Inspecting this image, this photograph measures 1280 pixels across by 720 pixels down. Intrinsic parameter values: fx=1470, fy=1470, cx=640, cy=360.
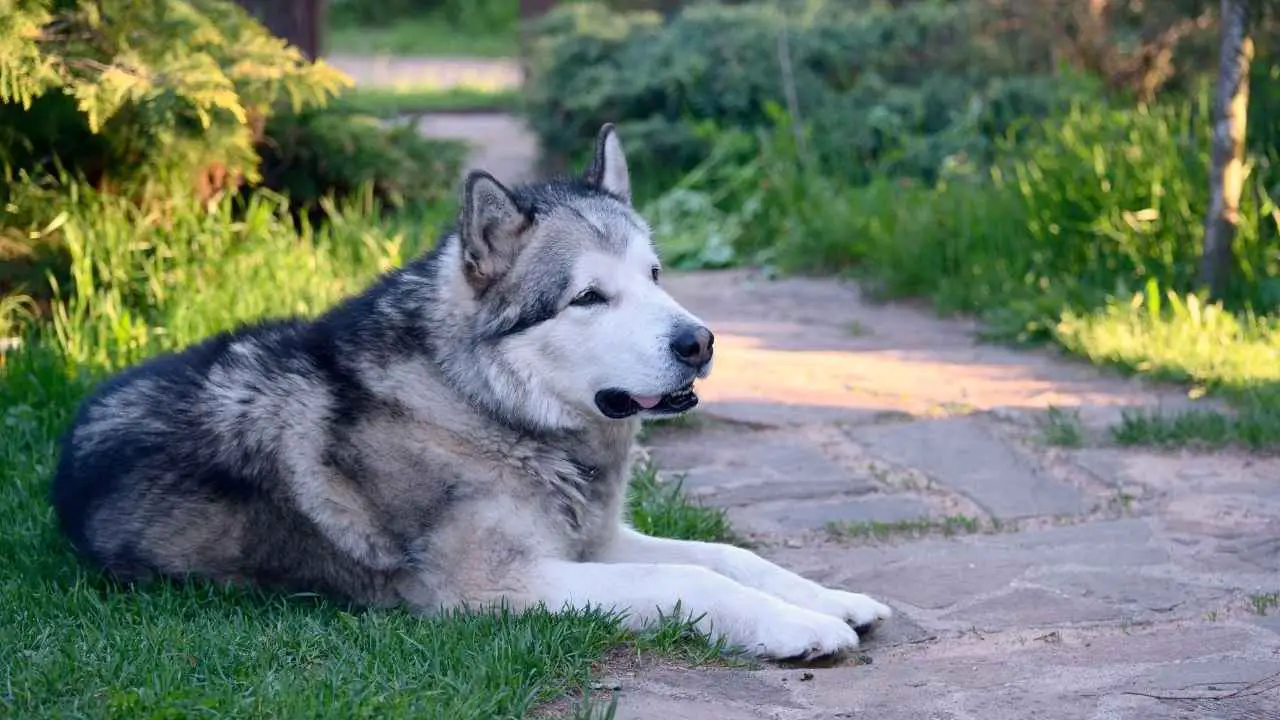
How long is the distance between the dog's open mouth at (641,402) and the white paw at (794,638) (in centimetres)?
65

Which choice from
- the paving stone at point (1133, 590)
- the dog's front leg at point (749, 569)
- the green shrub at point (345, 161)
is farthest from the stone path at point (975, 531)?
the green shrub at point (345, 161)

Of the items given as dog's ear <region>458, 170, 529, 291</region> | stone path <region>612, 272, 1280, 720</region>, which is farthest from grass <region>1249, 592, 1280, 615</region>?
dog's ear <region>458, 170, 529, 291</region>

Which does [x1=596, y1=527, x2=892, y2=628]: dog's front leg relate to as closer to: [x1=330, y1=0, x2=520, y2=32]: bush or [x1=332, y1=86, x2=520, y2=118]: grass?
[x1=332, y1=86, x2=520, y2=118]: grass

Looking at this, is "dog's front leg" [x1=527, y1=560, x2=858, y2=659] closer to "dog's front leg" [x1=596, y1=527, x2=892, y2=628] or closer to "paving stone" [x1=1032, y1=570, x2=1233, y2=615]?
"dog's front leg" [x1=596, y1=527, x2=892, y2=628]

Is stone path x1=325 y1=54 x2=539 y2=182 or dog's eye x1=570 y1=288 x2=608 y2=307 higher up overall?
dog's eye x1=570 y1=288 x2=608 y2=307

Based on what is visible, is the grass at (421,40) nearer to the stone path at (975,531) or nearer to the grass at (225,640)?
the stone path at (975,531)

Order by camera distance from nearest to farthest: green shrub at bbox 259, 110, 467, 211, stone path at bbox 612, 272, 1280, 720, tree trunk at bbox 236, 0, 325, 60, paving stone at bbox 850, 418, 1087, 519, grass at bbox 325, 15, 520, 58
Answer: stone path at bbox 612, 272, 1280, 720, paving stone at bbox 850, 418, 1087, 519, green shrub at bbox 259, 110, 467, 211, tree trunk at bbox 236, 0, 325, 60, grass at bbox 325, 15, 520, 58

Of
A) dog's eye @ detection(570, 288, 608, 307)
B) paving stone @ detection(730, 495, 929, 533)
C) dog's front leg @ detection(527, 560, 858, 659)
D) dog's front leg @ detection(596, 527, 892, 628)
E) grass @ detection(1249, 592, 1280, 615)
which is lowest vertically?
paving stone @ detection(730, 495, 929, 533)

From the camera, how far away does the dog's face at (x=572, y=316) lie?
4035 millimetres

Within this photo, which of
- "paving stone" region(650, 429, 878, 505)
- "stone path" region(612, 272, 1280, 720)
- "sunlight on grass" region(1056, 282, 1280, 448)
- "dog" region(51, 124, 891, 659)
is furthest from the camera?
"sunlight on grass" region(1056, 282, 1280, 448)

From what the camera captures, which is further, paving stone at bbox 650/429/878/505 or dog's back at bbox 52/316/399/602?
paving stone at bbox 650/429/878/505

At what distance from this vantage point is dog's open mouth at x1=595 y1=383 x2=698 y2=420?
4.11 metres

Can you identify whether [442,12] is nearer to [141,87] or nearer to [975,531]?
[141,87]

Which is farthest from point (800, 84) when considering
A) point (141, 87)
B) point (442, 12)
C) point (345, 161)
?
point (442, 12)
